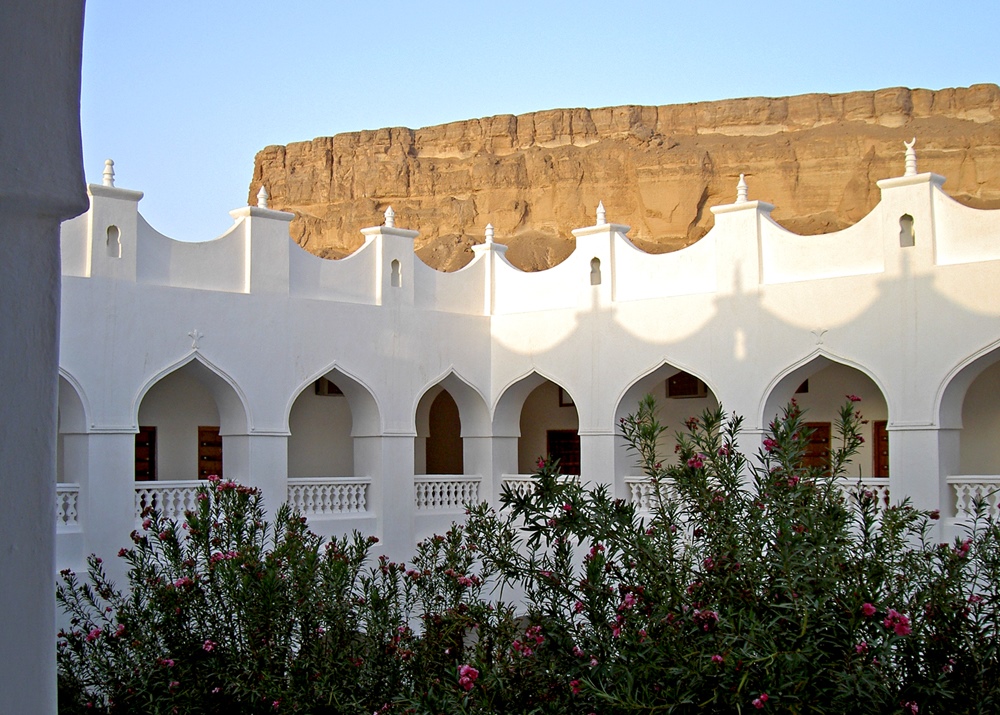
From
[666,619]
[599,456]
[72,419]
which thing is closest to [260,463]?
[72,419]

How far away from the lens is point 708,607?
4.52 m

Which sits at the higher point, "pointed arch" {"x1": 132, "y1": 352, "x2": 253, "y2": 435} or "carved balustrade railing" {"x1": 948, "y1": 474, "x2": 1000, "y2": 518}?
"pointed arch" {"x1": 132, "y1": 352, "x2": 253, "y2": 435}

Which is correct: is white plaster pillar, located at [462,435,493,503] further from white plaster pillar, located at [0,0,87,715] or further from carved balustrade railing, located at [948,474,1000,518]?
white plaster pillar, located at [0,0,87,715]

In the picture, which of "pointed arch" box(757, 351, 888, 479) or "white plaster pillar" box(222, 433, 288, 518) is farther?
"pointed arch" box(757, 351, 888, 479)

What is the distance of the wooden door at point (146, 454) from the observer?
641 inches

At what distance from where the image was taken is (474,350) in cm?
1783

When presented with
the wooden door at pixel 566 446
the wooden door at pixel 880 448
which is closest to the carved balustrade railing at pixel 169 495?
the wooden door at pixel 566 446

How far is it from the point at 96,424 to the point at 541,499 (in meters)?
10.1

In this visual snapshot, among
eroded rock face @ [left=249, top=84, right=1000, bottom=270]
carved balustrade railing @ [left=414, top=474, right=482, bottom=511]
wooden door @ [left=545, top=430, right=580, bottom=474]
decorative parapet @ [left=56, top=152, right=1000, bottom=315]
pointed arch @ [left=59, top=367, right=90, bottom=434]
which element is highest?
eroded rock face @ [left=249, top=84, right=1000, bottom=270]

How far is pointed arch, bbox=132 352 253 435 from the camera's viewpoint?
578 inches

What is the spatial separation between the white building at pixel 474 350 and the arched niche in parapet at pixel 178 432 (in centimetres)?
3

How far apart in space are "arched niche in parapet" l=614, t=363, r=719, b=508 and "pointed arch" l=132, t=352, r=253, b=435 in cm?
502

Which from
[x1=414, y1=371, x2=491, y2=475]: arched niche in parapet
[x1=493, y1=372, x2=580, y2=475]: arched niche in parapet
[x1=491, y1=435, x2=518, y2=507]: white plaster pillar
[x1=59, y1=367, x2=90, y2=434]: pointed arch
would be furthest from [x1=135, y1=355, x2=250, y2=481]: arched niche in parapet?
[x1=493, y1=372, x2=580, y2=475]: arched niche in parapet

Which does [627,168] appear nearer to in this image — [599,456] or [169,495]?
[599,456]
